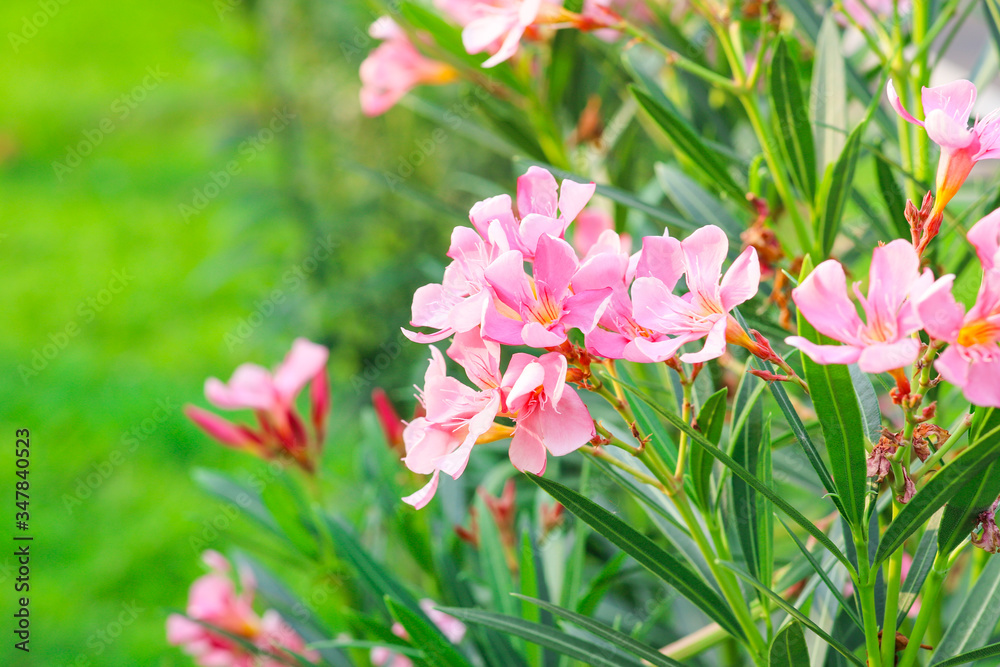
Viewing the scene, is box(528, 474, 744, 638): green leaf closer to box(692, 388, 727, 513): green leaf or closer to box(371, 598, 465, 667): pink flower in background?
box(692, 388, 727, 513): green leaf

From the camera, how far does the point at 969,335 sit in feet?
1.14

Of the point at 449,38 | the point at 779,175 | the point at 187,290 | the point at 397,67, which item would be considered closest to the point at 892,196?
the point at 779,175

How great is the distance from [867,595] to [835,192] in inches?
11.7

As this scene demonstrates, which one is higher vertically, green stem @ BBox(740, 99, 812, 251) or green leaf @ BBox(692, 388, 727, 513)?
green stem @ BBox(740, 99, 812, 251)

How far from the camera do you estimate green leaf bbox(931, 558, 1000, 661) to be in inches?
20.7

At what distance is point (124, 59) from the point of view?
6.17 meters

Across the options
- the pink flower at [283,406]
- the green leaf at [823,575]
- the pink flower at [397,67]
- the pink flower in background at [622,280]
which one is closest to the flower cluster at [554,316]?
the pink flower in background at [622,280]

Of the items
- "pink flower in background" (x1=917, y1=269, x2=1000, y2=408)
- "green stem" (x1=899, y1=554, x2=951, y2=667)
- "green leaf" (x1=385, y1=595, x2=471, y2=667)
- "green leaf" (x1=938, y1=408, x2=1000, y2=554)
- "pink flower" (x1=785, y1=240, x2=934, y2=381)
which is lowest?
"green stem" (x1=899, y1=554, x2=951, y2=667)

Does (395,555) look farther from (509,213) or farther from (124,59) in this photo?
(124,59)

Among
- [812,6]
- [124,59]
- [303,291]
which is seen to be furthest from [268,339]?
[124,59]

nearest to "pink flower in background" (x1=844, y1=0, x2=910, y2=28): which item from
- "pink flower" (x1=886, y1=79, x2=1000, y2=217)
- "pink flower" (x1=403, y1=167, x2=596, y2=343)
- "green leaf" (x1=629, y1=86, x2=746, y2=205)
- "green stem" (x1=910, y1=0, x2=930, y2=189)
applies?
"green stem" (x1=910, y1=0, x2=930, y2=189)

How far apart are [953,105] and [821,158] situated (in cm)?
34

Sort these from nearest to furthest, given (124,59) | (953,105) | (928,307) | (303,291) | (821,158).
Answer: (928,307) < (953,105) < (821,158) < (303,291) < (124,59)

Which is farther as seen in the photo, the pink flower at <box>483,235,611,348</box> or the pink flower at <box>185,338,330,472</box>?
the pink flower at <box>185,338,330,472</box>
